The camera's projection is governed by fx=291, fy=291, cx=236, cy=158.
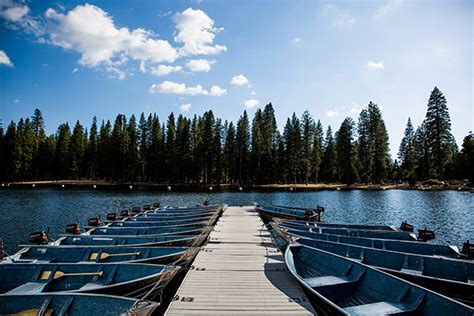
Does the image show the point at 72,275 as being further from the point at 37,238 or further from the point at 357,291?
the point at 357,291

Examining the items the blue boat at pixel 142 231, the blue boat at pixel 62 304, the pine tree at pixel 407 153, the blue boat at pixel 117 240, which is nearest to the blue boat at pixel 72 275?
the blue boat at pixel 62 304

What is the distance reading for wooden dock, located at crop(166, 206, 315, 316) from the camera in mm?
7555

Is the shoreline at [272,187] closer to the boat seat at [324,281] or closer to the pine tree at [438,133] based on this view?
the pine tree at [438,133]

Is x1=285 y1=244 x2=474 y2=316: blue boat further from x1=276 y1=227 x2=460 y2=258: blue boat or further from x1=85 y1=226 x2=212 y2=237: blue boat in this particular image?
x1=85 y1=226 x2=212 y2=237: blue boat

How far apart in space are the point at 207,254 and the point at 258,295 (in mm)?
4558

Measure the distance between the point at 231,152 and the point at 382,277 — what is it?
78.1 meters

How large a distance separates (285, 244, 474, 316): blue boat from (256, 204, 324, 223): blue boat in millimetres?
11544

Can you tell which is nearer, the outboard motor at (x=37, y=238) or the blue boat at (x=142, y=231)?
the outboard motor at (x=37, y=238)

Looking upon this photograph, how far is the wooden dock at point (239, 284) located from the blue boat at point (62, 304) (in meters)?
1.46

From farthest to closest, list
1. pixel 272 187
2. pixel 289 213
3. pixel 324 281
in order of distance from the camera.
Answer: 1. pixel 272 187
2. pixel 289 213
3. pixel 324 281

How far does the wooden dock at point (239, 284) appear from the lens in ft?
24.8

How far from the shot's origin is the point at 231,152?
85750 mm

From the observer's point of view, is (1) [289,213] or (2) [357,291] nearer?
(2) [357,291]

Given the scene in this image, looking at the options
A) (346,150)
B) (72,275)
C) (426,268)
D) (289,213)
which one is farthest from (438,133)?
(72,275)
